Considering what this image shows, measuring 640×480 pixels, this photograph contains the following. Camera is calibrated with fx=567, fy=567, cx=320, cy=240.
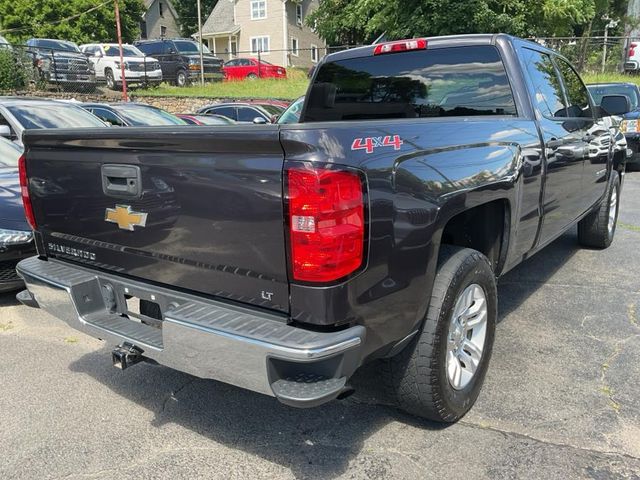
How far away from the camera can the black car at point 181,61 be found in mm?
26581

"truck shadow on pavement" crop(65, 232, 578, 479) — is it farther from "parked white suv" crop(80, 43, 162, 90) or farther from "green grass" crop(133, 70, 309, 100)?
"parked white suv" crop(80, 43, 162, 90)

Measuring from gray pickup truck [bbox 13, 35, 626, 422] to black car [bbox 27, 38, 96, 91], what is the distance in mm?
21059

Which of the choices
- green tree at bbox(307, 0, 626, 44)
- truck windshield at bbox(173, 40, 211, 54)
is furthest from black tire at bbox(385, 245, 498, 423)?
truck windshield at bbox(173, 40, 211, 54)

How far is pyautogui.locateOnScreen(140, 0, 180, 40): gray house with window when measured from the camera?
49844 millimetres

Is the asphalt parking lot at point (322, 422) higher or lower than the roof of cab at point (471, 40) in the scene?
lower

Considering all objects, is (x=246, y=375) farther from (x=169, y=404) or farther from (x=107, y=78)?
(x=107, y=78)

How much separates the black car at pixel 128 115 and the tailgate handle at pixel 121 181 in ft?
26.8

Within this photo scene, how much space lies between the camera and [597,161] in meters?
5.02

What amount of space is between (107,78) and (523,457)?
967 inches

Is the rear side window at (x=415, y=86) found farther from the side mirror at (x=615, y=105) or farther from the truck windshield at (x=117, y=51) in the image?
the truck windshield at (x=117, y=51)

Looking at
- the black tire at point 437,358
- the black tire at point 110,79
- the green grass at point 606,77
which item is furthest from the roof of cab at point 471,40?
the black tire at point 110,79

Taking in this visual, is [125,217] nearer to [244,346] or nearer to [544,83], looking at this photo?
[244,346]

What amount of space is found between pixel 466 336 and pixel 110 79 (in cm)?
2382

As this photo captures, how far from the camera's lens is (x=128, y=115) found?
10891 mm
